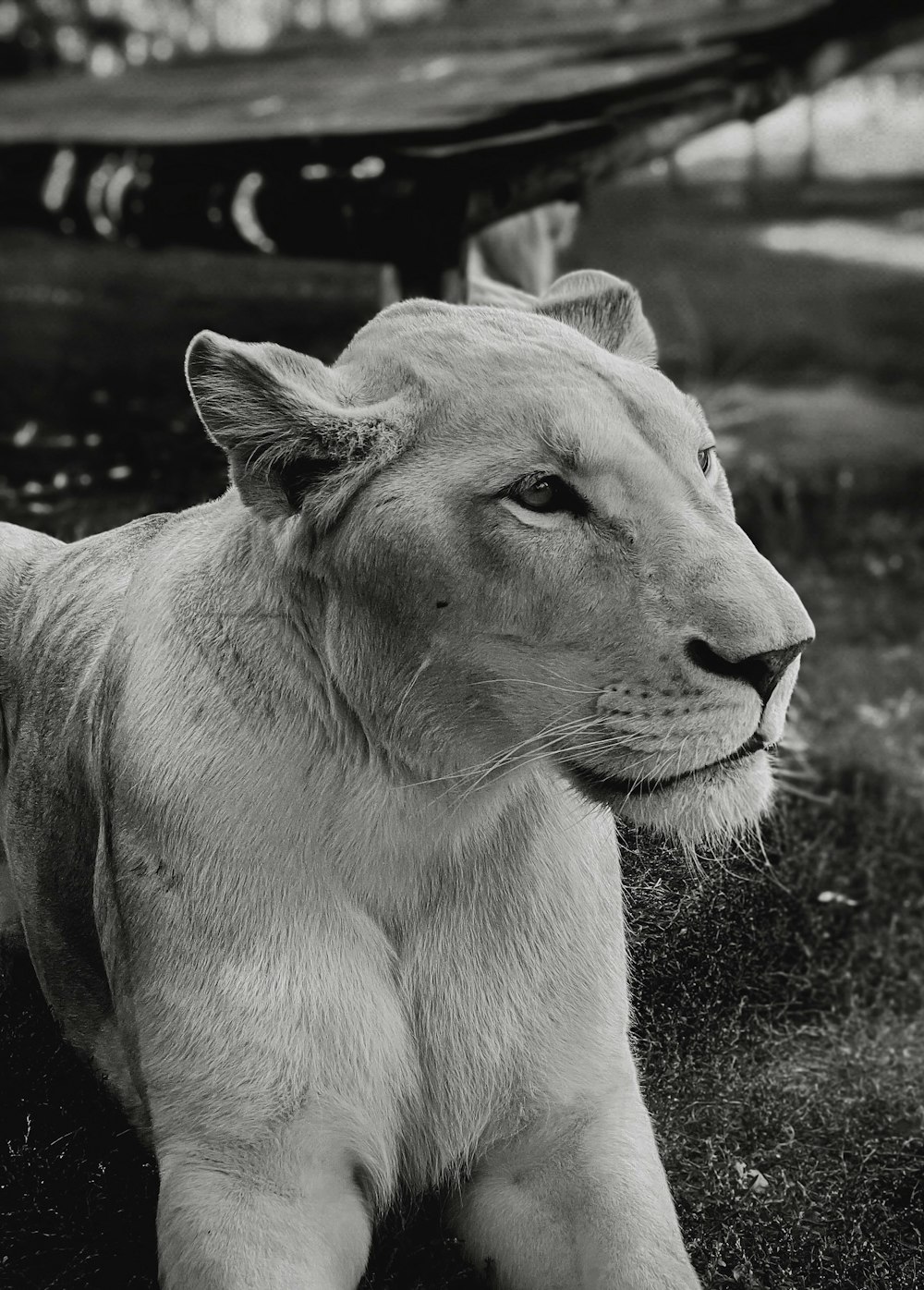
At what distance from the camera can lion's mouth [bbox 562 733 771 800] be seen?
8.46 ft

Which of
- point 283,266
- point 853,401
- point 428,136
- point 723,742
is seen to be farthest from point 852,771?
point 283,266

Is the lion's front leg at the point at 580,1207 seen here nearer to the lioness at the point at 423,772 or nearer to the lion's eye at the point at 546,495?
the lioness at the point at 423,772

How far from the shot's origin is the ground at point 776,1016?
131 inches

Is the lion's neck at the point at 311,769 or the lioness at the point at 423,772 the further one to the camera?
the lion's neck at the point at 311,769

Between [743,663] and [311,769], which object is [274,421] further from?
[743,663]

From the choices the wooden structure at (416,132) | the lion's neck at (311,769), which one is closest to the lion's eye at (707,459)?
the lion's neck at (311,769)

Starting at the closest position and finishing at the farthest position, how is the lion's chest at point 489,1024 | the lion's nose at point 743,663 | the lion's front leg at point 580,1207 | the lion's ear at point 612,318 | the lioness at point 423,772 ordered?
the lion's nose at point 743,663 → the lioness at point 423,772 → the lion's front leg at point 580,1207 → the lion's chest at point 489,1024 → the lion's ear at point 612,318

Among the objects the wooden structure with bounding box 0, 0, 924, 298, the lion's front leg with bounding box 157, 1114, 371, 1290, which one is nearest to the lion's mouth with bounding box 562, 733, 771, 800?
the lion's front leg with bounding box 157, 1114, 371, 1290

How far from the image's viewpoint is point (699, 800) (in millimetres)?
2641

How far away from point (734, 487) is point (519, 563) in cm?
637

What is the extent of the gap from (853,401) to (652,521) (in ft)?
26.1

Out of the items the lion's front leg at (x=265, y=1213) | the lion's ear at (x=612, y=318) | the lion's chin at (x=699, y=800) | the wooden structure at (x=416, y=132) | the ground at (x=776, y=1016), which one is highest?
the lion's ear at (x=612, y=318)

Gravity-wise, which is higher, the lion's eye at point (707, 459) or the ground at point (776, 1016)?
the lion's eye at point (707, 459)

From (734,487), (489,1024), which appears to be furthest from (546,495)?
(734,487)
